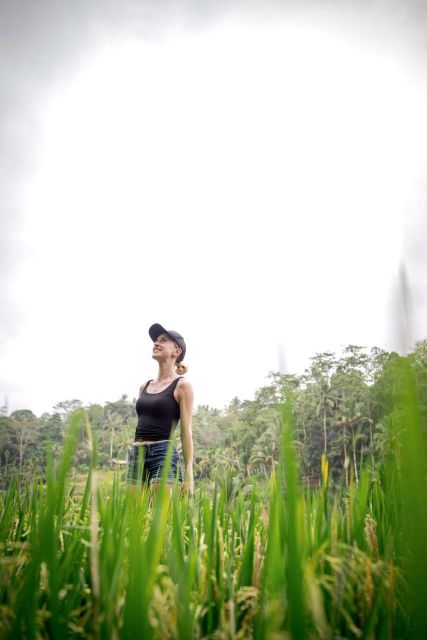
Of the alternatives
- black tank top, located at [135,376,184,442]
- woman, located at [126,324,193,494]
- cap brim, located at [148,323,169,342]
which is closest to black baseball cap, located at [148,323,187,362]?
cap brim, located at [148,323,169,342]

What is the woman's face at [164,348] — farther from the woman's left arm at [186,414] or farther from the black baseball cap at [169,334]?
the woman's left arm at [186,414]

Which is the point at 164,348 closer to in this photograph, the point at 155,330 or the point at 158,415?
the point at 155,330

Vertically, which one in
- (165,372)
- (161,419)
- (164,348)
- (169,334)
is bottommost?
(161,419)

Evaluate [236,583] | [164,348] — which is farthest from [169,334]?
[236,583]

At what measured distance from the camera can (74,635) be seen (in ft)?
2.61

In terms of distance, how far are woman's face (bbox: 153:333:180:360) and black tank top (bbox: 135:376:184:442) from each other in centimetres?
50

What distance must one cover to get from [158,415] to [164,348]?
0.82 meters

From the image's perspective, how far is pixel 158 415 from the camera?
3.80 metres

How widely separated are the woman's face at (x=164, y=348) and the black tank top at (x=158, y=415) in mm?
500

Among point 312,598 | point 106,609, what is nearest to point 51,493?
point 106,609

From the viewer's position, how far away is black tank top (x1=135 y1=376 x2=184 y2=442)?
377 cm

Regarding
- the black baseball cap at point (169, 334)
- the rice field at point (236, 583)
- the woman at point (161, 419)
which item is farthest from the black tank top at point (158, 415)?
the rice field at point (236, 583)

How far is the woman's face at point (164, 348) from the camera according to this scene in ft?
14.3

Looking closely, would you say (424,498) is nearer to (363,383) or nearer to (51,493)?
(51,493)
